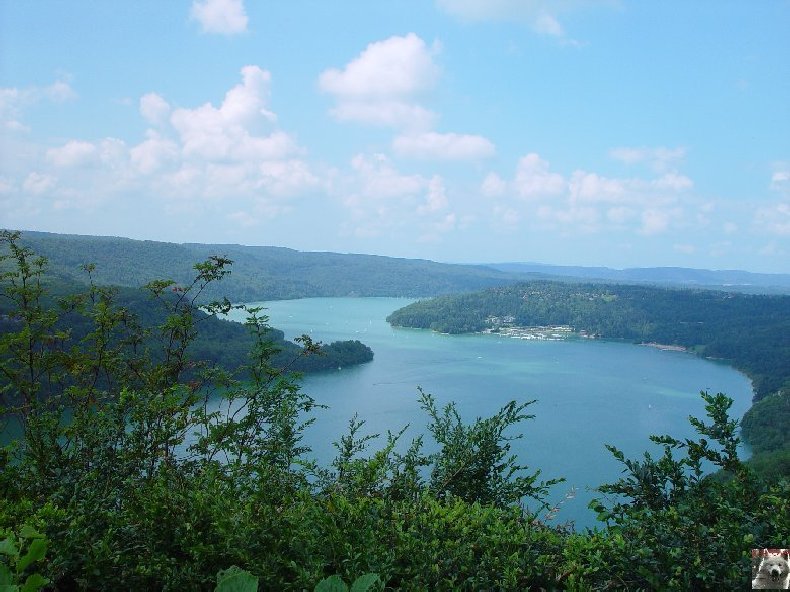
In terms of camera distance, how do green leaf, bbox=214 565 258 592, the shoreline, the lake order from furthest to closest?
the shoreline
the lake
green leaf, bbox=214 565 258 592

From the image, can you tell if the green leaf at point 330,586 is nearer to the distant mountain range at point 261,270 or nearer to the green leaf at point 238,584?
the green leaf at point 238,584

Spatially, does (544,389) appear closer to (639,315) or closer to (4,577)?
(639,315)

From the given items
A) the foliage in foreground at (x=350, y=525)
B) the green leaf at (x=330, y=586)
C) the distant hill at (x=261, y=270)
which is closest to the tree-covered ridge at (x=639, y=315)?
the distant hill at (x=261, y=270)

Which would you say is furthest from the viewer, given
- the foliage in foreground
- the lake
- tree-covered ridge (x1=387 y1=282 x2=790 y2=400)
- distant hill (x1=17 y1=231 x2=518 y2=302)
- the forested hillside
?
distant hill (x1=17 y1=231 x2=518 y2=302)

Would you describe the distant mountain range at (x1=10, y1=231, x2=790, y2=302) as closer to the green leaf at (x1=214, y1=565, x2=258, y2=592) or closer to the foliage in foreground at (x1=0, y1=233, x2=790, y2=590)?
the foliage in foreground at (x1=0, y1=233, x2=790, y2=590)

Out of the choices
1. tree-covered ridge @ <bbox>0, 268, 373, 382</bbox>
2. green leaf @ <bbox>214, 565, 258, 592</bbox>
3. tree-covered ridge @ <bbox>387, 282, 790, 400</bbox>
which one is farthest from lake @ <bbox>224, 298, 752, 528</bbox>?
green leaf @ <bbox>214, 565, 258, 592</bbox>

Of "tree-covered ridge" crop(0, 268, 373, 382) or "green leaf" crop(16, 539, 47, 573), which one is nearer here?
"green leaf" crop(16, 539, 47, 573)

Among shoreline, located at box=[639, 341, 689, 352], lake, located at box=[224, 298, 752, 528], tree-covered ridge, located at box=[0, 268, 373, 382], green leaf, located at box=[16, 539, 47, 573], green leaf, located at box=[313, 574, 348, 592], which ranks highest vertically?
green leaf, located at box=[16, 539, 47, 573]

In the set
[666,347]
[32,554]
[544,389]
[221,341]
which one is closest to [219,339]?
[221,341]
